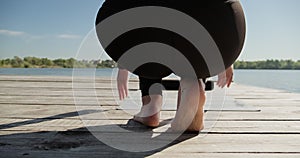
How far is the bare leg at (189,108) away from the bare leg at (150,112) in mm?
108

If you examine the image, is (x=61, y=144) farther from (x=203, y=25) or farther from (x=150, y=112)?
(x=203, y=25)

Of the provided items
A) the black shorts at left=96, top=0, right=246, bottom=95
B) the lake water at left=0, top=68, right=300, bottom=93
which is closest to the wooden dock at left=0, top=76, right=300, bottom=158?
the black shorts at left=96, top=0, right=246, bottom=95

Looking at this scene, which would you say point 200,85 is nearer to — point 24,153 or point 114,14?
point 114,14

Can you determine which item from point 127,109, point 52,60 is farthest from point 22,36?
point 127,109

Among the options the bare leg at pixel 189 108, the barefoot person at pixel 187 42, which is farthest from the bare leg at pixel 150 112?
the bare leg at pixel 189 108

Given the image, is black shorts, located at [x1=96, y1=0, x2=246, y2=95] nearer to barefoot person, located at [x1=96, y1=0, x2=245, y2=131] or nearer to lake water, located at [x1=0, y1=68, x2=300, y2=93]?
barefoot person, located at [x1=96, y1=0, x2=245, y2=131]

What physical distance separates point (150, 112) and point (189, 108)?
167 millimetres

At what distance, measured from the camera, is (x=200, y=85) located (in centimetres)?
94

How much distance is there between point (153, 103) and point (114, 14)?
372 mm

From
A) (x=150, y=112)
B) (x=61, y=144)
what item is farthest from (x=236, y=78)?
(x=61, y=144)

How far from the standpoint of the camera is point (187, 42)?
82cm

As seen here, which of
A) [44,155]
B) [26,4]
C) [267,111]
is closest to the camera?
[44,155]

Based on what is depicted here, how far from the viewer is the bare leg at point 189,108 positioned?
3.03 feet

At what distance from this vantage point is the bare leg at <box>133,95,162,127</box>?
102 centimetres
